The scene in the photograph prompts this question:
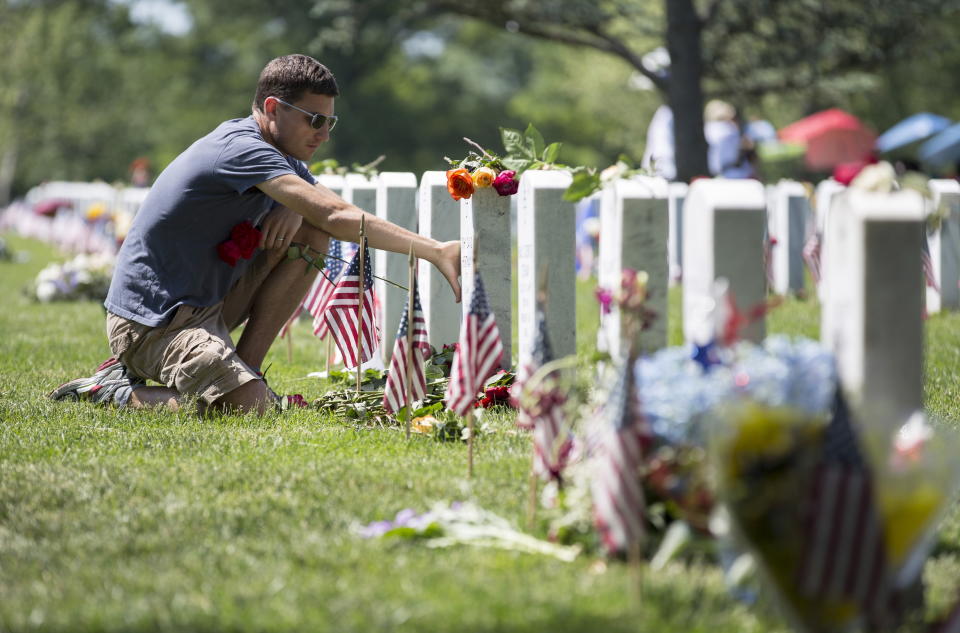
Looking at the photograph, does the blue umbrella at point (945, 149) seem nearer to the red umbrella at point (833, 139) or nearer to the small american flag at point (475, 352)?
the red umbrella at point (833, 139)

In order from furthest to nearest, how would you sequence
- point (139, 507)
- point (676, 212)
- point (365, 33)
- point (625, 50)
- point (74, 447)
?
1. point (365, 33)
2. point (625, 50)
3. point (676, 212)
4. point (74, 447)
5. point (139, 507)

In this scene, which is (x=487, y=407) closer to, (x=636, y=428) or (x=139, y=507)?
(x=139, y=507)

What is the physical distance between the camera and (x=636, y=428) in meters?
3.27

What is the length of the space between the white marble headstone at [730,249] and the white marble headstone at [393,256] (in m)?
3.97

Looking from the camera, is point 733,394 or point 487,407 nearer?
point 733,394

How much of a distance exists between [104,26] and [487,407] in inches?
1861

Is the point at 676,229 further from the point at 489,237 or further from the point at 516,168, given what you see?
the point at 516,168

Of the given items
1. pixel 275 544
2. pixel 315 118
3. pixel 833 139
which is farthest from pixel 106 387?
pixel 833 139

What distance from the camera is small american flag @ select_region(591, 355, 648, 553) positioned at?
3.18 metres

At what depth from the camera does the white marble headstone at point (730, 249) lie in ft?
11.4

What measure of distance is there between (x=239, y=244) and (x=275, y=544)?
2391mm

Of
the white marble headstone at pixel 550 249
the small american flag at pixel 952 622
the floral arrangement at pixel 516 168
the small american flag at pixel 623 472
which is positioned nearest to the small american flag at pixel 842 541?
the small american flag at pixel 952 622

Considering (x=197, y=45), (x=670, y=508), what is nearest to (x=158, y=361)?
(x=670, y=508)

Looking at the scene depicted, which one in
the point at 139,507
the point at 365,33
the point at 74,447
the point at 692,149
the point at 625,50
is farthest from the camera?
the point at 365,33
